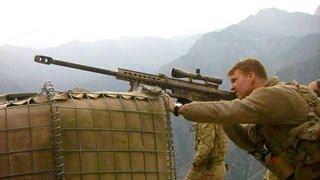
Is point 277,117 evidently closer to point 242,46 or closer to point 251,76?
point 251,76

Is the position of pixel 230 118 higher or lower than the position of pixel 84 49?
lower

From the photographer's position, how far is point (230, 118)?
164 inches

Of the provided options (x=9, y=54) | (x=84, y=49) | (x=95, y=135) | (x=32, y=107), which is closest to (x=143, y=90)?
(x=95, y=135)

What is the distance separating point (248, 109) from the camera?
419cm

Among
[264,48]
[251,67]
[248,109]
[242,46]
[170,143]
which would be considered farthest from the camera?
[242,46]

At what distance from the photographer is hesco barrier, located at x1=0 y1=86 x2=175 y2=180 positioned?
380 cm

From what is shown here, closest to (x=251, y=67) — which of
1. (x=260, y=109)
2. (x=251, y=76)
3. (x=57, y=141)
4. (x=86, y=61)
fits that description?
(x=251, y=76)

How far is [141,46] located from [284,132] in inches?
4106

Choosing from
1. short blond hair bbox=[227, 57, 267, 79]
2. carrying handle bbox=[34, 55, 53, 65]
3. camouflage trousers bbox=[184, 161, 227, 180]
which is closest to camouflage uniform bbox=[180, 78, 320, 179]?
short blond hair bbox=[227, 57, 267, 79]

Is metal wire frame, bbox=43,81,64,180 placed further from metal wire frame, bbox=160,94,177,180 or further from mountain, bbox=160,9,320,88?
mountain, bbox=160,9,320,88

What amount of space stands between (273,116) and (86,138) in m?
1.45

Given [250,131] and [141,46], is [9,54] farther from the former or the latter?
[250,131]

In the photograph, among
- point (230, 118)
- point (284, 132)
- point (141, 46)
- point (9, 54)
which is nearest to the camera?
point (230, 118)

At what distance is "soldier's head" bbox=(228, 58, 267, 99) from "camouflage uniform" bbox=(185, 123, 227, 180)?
3.32 meters
